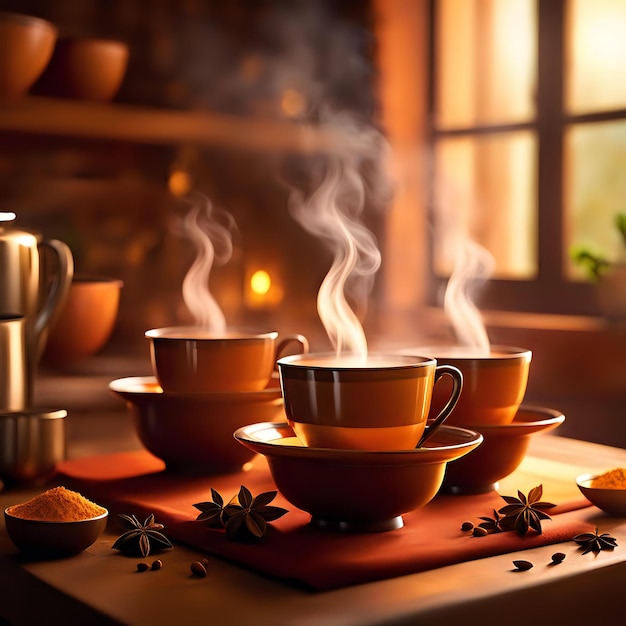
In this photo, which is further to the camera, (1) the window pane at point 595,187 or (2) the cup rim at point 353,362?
(1) the window pane at point 595,187

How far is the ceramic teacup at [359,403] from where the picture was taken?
83 centimetres

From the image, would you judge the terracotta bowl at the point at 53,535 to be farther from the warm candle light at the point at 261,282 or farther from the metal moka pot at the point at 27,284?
the warm candle light at the point at 261,282

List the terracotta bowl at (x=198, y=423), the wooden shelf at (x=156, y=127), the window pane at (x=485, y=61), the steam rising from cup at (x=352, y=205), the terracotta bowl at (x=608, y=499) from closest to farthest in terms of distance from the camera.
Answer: the terracotta bowl at (x=608, y=499) → the terracotta bowl at (x=198, y=423) → the wooden shelf at (x=156, y=127) → the steam rising from cup at (x=352, y=205) → the window pane at (x=485, y=61)

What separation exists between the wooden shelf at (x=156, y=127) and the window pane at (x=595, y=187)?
63cm

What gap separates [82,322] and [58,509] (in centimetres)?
89

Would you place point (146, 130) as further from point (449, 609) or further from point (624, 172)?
point (449, 609)

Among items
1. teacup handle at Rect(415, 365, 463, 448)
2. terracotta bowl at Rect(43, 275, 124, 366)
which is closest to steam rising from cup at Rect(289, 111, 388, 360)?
terracotta bowl at Rect(43, 275, 124, 366)

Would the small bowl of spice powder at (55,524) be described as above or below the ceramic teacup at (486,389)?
below

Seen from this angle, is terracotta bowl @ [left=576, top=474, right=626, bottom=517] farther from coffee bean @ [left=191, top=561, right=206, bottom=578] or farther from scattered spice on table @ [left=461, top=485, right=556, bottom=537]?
coffee bean @ [left=191, top=561, right=206, bottom=578]

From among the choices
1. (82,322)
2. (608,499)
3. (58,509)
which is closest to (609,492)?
(608,499)

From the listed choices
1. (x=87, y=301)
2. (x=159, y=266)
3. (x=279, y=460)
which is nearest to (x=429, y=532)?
(x=279, y=460)

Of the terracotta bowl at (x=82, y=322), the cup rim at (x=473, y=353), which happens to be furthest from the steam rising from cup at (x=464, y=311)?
the terracotta bowl at (x=82, y=322)

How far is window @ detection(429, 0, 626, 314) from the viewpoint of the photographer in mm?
2516

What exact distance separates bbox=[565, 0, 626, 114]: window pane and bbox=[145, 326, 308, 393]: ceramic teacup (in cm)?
169
